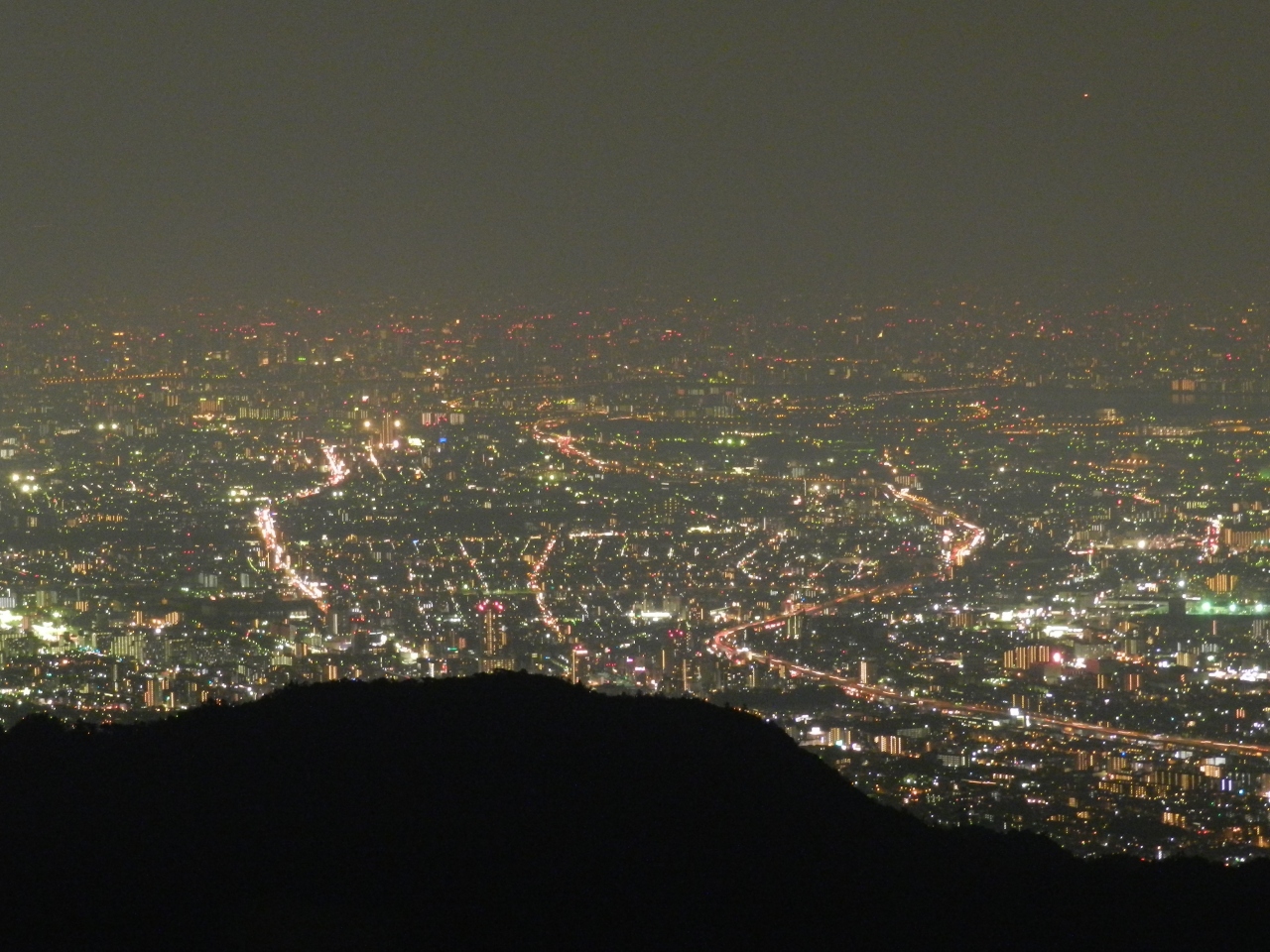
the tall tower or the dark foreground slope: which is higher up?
the dark foreground slope

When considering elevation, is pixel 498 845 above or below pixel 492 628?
above

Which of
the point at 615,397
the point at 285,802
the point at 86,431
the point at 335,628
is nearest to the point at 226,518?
the point at 86,431

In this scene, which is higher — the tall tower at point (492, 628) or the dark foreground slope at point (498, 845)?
the dark foreground slope at point (498, 845)

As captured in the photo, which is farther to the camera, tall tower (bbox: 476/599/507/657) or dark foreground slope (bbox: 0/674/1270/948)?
tall tower (bbox: 476/599/507/657)

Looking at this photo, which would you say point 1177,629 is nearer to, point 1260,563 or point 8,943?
point 1260,563

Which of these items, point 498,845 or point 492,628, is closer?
point 498,845

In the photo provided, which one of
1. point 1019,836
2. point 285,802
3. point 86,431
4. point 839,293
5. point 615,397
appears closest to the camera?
point 285,802

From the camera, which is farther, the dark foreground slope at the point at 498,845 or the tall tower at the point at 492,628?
the tall tower at the point at 492,628

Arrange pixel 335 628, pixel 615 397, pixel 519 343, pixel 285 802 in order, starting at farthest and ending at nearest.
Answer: pixel 519 343 < pixel 615 397 < pixel 335 628 < pixel 285 802
